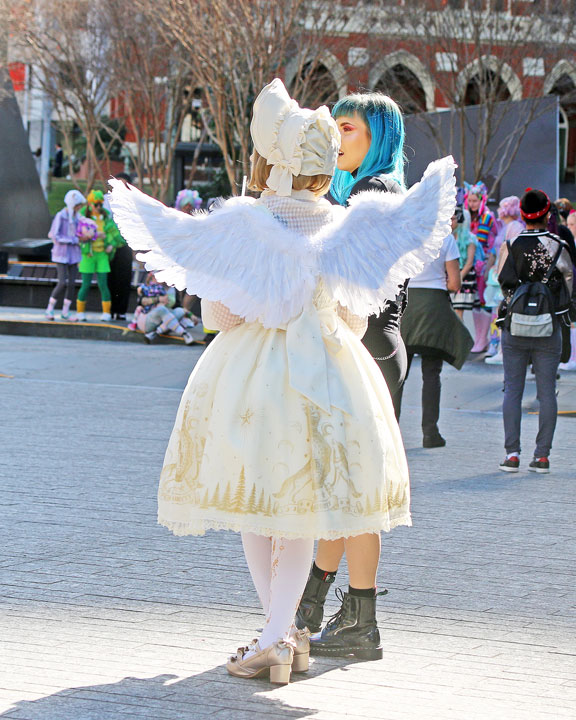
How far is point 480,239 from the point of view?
15.8m

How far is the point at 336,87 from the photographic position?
28547 millimetres

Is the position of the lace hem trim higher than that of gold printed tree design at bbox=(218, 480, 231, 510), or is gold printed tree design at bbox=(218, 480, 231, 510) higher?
gold printed tree design at bbox=(218, 480, 231, 510)

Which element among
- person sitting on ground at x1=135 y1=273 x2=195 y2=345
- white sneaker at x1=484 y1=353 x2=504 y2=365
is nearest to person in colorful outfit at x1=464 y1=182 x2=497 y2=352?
white sneaker at x1=484 y1=353 x2=504 y2=365

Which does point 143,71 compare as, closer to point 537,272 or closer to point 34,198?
point 34,198

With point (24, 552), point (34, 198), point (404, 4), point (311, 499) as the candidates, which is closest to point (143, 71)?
point (34, 198)

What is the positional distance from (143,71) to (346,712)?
27.0 m

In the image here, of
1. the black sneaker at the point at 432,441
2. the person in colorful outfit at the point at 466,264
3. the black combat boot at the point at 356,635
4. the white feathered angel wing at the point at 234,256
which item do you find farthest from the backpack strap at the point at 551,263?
the person in colorful outfit at the point at 466,264

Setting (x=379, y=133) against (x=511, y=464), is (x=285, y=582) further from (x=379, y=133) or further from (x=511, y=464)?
(x=511, y=464)

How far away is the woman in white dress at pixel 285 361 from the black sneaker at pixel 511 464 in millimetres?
4539

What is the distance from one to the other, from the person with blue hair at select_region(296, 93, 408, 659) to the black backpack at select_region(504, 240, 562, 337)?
3.12 meters

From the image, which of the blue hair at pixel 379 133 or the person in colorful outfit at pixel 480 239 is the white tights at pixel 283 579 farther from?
the person in colorful outfit at pixel 480 239

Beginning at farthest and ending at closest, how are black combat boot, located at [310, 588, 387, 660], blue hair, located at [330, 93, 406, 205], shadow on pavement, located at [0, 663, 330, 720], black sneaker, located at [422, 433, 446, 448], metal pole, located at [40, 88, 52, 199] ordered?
metal pole, located at [40, 88, 52, 199], black sneaker, located at [422, 433, 446, 448], blue hair, located at [330, 93, 406, 205], black combat boot, located at [310, 588, 387, 660], shadow on pavement, located at [0, 663, 330, 720]

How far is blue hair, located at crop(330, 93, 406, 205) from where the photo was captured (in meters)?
4.73

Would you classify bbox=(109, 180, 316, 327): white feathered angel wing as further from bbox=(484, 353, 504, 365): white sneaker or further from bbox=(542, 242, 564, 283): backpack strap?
bbox=(484, 353, 504, 365): white sneaker
